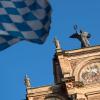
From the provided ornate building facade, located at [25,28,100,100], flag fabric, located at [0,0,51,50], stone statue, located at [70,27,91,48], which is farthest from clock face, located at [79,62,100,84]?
flag fabric, located at [0,0,51,50]

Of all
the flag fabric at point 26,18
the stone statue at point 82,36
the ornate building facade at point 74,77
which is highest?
the stone statue at point 82,36

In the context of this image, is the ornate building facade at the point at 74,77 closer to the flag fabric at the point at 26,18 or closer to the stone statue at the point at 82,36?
the stone statue at the point at 82,36

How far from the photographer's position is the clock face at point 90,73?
26.8 meters

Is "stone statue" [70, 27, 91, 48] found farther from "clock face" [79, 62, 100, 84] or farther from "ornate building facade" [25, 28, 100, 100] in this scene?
"clock face" [79, 62, 100, 84]

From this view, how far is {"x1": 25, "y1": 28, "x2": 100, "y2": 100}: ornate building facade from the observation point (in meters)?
25.4

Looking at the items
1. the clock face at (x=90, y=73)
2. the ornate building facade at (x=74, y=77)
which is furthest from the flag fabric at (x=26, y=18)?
the clock face at (x=90, y=73)

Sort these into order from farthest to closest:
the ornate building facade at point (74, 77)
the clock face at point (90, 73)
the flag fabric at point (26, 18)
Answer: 1. the clock face at point (90, 73)
2. the ornate building facade at point (74, 77)
3. the flag fabric at point (26, 18)

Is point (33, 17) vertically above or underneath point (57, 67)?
underneath

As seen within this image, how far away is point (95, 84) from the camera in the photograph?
26.2 m

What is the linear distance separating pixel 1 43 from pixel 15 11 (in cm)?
80

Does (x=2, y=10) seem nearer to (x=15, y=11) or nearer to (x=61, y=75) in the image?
(x=15, y=11)

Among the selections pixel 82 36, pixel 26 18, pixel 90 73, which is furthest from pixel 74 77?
pixel 26 18

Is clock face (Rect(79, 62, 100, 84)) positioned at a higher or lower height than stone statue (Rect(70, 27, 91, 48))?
lower

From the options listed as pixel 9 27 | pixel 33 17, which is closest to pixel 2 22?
pixel 9 27
